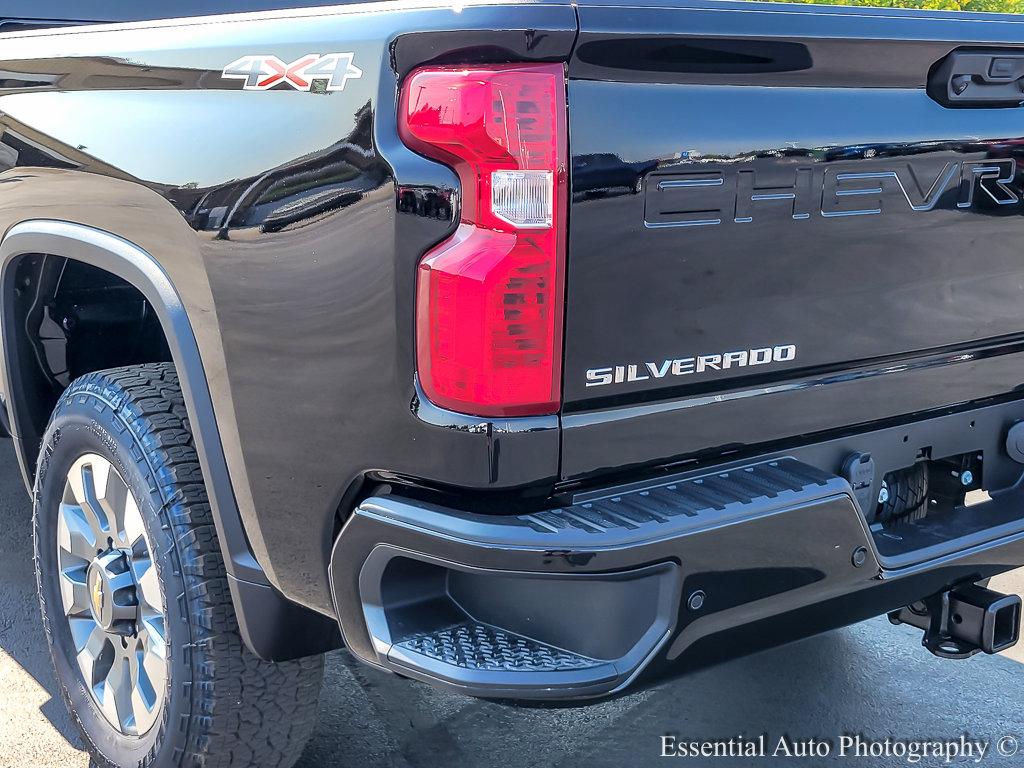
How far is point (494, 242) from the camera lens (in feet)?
5.20

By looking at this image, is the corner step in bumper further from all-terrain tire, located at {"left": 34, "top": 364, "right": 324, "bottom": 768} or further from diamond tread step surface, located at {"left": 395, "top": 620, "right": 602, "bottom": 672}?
all-terrain tire, located at {"left": 34, "top": 364, "right": 324, "bottom": 768}

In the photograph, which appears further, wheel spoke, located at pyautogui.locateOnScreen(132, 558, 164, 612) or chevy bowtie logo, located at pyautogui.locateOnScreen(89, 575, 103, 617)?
chevy bowtie logo, located at pyautogui.locateOnScreen(89, 575, 103, 617)

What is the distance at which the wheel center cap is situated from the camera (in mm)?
2262

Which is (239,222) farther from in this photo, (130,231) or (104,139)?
(104,139)

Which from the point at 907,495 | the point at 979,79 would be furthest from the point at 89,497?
the point at 979,79

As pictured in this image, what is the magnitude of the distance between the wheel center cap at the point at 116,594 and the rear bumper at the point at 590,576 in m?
0.73

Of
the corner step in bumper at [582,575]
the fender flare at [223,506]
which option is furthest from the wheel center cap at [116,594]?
the corner step in bumper at [582,575]

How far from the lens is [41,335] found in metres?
2.67

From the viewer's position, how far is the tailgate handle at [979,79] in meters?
1.94

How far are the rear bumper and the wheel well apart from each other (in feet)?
4.05

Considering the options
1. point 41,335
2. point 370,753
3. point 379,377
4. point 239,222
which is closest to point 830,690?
point 370,753

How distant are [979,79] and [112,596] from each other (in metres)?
2.06

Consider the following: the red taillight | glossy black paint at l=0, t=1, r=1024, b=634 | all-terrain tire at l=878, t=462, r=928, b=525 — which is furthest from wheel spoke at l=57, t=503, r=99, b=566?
all-terrain tire at l=878, t=462, r=928, b=525

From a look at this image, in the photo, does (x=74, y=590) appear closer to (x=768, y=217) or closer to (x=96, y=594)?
(x=96, y=594)
